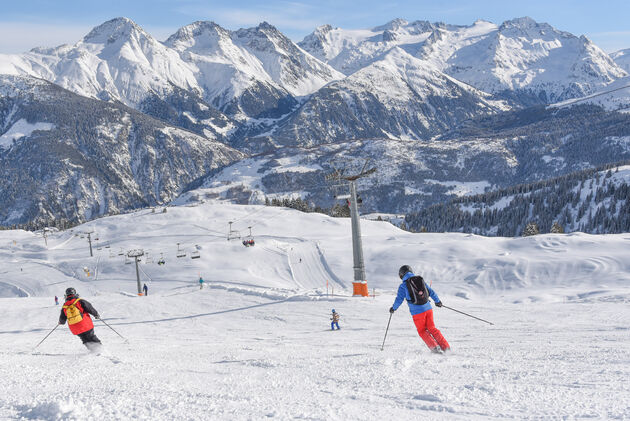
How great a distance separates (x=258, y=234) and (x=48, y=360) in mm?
66654

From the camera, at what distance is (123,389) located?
8234mm

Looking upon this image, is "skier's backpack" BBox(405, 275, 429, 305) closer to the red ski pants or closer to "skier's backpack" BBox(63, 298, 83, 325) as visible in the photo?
the red ski pants

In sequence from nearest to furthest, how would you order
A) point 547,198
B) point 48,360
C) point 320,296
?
point 48,360, point 320,296, point 547,198

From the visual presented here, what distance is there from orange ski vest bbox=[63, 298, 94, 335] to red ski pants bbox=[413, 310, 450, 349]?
8.29 m

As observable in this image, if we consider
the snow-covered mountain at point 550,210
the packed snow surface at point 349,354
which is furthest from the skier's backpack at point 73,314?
the snow-covered mountain at point 550,210

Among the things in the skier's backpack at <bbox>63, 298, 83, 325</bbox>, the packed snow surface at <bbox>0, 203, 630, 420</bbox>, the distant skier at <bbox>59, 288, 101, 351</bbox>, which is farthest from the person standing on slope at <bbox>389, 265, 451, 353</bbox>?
the skier's backpack at <bbox>63, 298, 83, 325</bbox>

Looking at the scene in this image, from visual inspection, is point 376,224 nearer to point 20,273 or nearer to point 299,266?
point 299,266

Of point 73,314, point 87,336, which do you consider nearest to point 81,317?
point 73,314

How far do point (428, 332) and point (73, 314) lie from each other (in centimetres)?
896

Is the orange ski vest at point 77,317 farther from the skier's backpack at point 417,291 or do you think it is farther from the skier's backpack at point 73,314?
the skier's backpack at point 417,291

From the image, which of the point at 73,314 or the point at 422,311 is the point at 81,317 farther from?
the point at 422,311

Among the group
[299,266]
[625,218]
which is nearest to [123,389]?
[299,266]

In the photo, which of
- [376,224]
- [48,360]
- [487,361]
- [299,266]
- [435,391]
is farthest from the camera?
[376,224]

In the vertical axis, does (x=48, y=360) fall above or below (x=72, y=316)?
below
